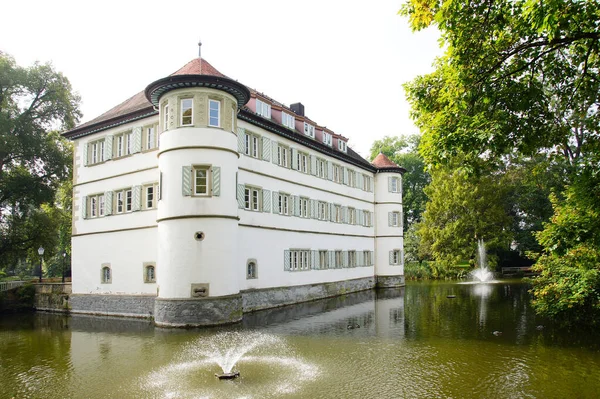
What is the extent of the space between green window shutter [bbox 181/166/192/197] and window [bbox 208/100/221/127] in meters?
2.19

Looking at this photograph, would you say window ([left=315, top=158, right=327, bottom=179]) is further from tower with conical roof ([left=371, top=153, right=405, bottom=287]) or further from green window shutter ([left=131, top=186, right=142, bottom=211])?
green window shutter ([left=131, top=186, right=142, bottom=211])

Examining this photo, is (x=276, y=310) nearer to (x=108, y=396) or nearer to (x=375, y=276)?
(x=108, y=396)

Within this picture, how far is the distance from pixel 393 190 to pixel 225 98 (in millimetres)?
23753

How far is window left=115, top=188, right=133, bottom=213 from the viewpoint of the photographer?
24.2m

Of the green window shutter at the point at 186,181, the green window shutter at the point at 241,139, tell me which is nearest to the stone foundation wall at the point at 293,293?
the green window shutter at the point at 186,181

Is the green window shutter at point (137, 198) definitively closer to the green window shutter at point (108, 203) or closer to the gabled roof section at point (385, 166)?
the green window shutter at point (108, 203)

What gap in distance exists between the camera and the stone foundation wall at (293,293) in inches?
938

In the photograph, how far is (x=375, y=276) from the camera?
132ft

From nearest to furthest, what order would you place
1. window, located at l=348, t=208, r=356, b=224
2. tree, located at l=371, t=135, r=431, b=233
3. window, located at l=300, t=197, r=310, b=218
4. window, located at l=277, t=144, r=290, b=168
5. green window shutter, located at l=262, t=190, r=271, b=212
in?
green window shutter, located at l=262, t=190, r=271, b=212, window, located at l=277, t=144, r=290, b=168, window, located at l=300, t=197, r=310, b=218, window, located at l=348, t=208, r=356, b=224, tree, located at l=371, t=135, r=431, b=233

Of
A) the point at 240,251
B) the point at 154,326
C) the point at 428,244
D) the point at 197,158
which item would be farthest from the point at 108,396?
the point at 428,244

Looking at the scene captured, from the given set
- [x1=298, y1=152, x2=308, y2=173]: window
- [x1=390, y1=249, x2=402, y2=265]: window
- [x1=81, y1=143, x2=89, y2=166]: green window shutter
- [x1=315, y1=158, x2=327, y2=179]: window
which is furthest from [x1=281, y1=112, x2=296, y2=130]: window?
[x1=390, y1=249, x2=402, y2=265]: window

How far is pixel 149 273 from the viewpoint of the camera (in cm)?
2283

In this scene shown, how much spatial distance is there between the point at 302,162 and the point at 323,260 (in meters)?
6.76

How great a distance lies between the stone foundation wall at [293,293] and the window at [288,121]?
982cm
